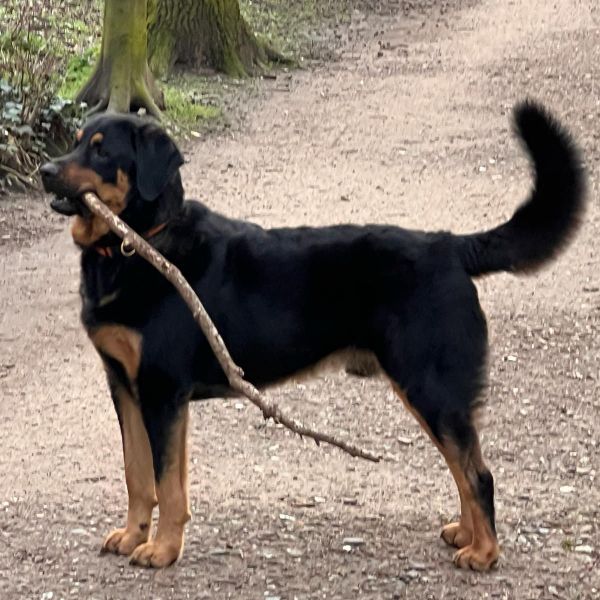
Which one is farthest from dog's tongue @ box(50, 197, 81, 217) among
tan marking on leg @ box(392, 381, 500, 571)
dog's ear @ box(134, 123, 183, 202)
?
tan marking on leg @ box(392, 381, 500, 571)

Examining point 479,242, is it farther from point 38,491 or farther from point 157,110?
point 157,110

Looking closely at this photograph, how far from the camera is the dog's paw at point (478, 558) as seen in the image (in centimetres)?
480

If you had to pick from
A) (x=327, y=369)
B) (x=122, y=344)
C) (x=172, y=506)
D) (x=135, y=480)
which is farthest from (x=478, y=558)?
(x=122, y=344)

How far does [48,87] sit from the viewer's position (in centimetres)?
1149

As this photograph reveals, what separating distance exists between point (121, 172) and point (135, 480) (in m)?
1.28

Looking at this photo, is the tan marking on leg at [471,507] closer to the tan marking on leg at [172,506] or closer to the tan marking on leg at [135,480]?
the tan marking on leg at [172,506]

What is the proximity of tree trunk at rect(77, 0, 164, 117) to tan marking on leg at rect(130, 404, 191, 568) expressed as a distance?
7.94 metres

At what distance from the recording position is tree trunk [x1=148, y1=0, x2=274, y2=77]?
1499cm

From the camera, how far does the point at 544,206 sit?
4.91m

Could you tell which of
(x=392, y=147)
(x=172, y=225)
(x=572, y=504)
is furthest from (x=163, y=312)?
(x=392, y=147)

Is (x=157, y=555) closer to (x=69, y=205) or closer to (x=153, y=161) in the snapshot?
(x=69, y=205)

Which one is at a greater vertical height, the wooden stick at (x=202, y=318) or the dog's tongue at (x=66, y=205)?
the dog's tongue at (x=66, y=205)

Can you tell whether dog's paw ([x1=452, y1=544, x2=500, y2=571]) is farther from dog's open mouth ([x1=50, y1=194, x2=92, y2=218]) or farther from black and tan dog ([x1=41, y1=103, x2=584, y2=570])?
dog's open mouth ([x1=50, y1=194, x2=92, y2=218])

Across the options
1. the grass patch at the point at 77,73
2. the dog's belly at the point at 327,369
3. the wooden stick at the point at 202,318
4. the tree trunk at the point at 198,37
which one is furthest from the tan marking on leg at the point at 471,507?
the tree trunk at the point at 198,37
